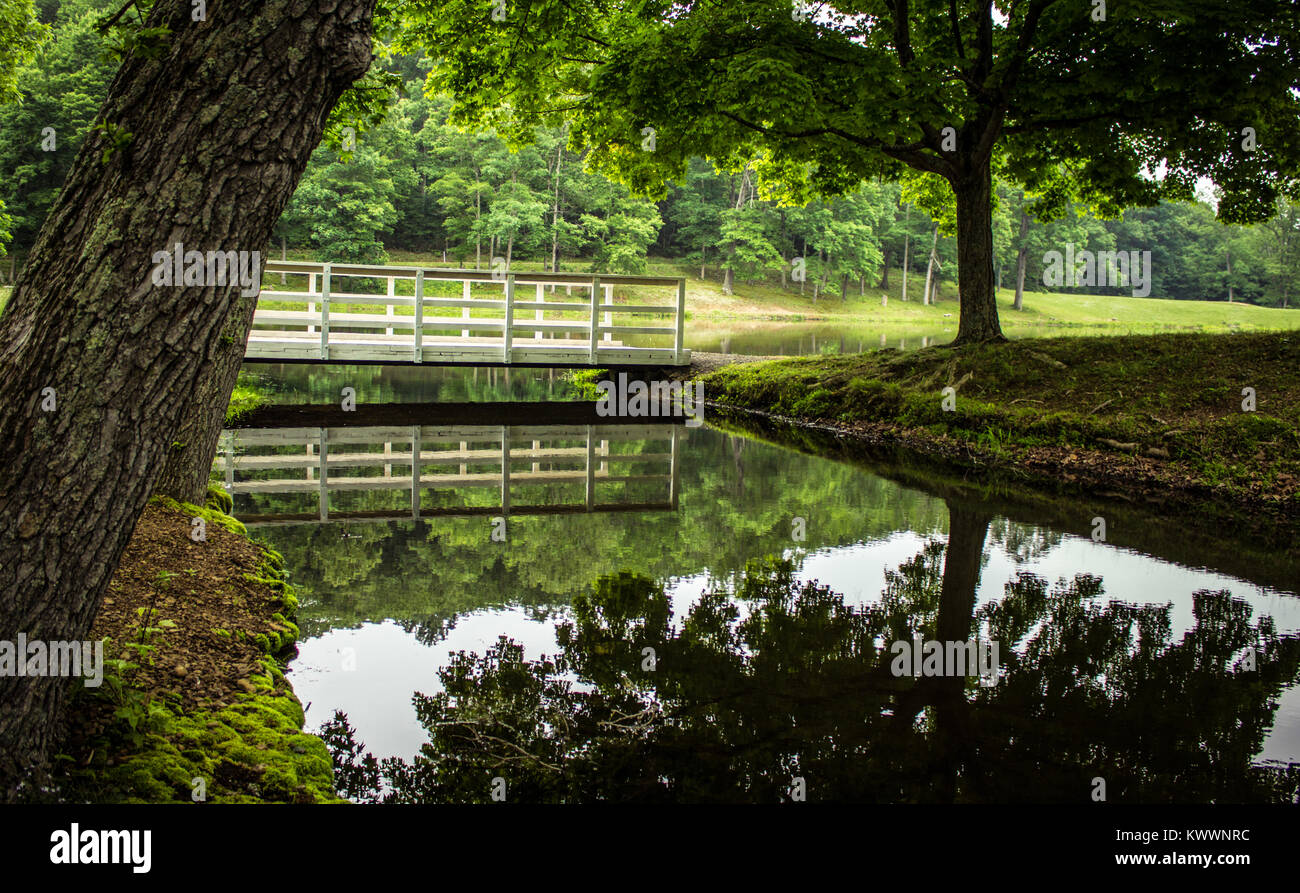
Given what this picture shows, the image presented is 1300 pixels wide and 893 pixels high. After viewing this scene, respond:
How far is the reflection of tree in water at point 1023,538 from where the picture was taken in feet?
25.2

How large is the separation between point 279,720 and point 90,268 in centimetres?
214

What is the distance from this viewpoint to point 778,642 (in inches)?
212

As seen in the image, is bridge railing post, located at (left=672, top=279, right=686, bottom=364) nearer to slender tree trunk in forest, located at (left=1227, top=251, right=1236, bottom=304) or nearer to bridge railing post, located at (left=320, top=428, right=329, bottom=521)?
bridge railing post, located at (left=320, top=428, right=329, bottom=521)

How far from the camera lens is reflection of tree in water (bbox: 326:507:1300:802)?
372 cm

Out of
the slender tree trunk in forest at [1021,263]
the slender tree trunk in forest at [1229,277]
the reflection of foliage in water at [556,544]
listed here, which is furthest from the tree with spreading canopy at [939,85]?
the slender tree trunk in forest at [1229,277]

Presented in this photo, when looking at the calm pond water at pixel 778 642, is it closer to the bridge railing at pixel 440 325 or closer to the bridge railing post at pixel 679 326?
the bridge railing at pixel 440 325

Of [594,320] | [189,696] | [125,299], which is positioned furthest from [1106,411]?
[125,299]

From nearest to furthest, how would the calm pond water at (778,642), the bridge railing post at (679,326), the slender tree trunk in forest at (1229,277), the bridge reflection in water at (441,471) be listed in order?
the calm pond water at (778,642) → the bridge reflection in water at (441,471) → the bridge railing post at (679,326) → the slender tree trunk in forest at (1229,277)

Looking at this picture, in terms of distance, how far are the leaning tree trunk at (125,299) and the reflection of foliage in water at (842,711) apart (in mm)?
1425

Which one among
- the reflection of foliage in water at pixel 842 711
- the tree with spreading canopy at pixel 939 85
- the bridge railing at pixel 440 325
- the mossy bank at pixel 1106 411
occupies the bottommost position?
the reflection of foliage in water at pixel 842 711

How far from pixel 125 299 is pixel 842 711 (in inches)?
136

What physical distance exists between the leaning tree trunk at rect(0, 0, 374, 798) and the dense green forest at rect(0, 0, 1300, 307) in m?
32.9

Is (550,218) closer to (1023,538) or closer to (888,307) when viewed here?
(888,307)

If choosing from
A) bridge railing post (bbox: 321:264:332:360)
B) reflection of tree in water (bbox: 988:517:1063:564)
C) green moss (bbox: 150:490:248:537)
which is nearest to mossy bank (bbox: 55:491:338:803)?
green moss (bbox: 150:490:248:537)
